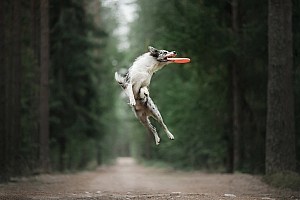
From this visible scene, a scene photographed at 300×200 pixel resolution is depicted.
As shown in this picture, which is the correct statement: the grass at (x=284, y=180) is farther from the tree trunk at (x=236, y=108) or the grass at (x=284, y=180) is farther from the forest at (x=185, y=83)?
the tree trunk at (x=236, y=108)

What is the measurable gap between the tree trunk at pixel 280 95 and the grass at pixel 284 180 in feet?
1.15

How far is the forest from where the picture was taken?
14586 mm

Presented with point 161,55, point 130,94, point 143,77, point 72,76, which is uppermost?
point 72,76

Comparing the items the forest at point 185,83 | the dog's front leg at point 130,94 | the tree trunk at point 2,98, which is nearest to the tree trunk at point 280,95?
the forest at point 185,83

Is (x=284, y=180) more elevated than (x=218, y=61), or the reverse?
(x=218, y=61)

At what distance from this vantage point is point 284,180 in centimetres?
1317

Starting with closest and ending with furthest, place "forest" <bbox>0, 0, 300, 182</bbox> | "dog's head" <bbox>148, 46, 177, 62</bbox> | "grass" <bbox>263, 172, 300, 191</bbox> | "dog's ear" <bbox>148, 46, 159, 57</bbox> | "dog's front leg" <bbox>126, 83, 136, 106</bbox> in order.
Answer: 1. "dog's front leg" <bbox>126, 83, 136, 106</bbox>
2. "dog's head" <bbox>148, 46, 177, 62</bbox>
3. "dog's ear" <bbox>148, 46, 159, 57</bbox>
4. "grass" <bbox>263, 172, 300, 191</bbox>
5. "forest" <bbox>0, 0, 300, 182</bbox>

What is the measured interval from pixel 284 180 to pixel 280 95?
272 cm

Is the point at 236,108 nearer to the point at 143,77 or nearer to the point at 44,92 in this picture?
the point at 44,92

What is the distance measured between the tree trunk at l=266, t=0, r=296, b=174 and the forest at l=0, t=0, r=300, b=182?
3 centimetres

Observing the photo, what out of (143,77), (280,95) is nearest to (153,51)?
(143,77)

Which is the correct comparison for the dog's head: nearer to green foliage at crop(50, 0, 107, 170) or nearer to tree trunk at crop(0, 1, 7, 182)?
tree trunk at crop(0, 1, 7, 182)

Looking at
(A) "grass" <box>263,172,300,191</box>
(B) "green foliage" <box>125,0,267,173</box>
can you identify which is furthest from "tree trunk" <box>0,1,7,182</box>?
(A) "grass" <box>263,172,300,191</box>

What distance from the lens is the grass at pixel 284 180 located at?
1252 cm
